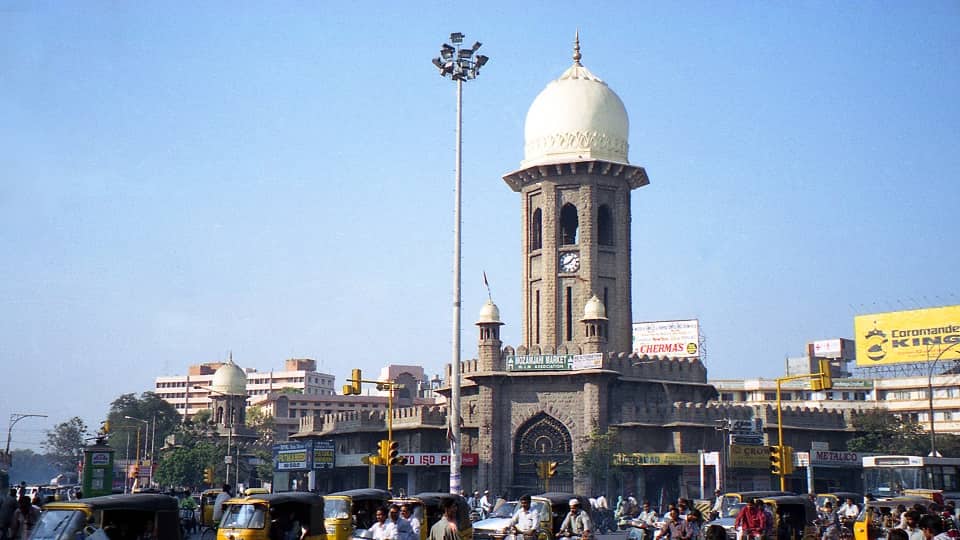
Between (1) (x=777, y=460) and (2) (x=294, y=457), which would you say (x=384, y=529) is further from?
(2) (x=294, y=457)

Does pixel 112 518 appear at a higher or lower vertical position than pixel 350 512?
higher

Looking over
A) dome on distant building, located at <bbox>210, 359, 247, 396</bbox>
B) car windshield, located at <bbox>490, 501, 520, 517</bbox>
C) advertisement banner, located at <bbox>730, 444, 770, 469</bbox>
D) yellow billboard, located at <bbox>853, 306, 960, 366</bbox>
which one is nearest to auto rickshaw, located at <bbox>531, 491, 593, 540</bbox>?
car windshield, located at <bbox>490, 501, 520, 517</bbox>

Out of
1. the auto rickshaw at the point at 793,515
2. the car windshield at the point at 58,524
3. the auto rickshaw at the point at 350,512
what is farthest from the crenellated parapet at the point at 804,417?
the car windshield at the point at 58,524

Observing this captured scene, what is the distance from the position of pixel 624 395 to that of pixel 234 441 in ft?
159

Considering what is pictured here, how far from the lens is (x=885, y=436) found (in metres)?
65.1

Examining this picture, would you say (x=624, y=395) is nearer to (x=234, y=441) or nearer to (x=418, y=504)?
(x=418, y=504)

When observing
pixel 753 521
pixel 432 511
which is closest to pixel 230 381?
pixel 432 511

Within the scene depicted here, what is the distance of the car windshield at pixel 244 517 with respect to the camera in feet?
67.6

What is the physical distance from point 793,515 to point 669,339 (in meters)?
52.5

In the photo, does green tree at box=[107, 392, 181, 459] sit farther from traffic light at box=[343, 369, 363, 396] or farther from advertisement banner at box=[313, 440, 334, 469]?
traffic light at box=[343, 369, 363, 396]

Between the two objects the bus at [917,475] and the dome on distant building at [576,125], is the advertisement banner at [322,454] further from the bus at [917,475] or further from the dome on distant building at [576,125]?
the bus at [917,475]

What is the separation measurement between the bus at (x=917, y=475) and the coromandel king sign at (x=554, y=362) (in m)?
18.5

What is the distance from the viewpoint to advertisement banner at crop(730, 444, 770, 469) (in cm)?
5359

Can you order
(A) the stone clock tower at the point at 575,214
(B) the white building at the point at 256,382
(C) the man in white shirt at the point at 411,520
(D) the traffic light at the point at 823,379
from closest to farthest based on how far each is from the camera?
1. (C) the man in white shirt at the point at 411,520
2. (D) the traffic light at the point at 823,379
3. (A) the stone clock tower at the point at 575,214
4. (B) the white building at the point at 256,382
